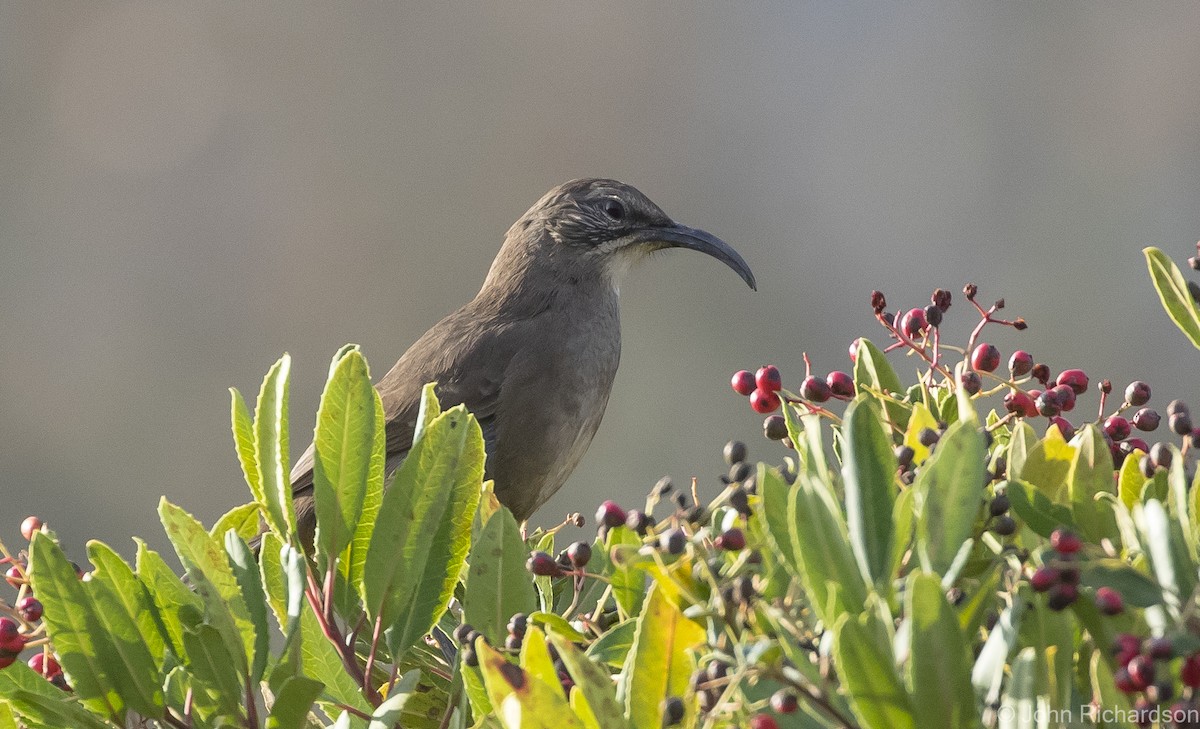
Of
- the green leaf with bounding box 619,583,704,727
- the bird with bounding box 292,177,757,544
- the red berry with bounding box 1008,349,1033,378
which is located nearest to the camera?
the green leaf with bounding box 619,583,704,727

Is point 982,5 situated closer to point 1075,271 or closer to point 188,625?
point 1075,271

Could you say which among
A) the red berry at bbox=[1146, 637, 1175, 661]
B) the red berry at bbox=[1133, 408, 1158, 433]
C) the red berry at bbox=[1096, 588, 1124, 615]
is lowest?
the red berry at bbox=[1146, 637, 1175, 661]

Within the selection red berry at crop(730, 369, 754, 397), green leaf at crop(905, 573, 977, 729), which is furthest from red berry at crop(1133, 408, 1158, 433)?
green leaf at crop(905, 573, 977, 729)

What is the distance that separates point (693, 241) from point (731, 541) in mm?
4200

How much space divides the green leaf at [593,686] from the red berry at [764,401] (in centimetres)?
73

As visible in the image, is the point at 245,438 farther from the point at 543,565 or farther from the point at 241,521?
the point at 543,565

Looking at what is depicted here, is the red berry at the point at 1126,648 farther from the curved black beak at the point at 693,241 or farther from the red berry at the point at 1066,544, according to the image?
the curved black beak at the point at 693,241

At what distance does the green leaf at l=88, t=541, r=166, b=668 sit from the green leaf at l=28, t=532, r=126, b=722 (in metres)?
0.03

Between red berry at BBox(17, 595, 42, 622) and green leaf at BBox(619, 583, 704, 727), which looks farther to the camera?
red berry at BBox(17, 595, 42, 622)

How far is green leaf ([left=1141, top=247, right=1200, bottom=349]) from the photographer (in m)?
1.79

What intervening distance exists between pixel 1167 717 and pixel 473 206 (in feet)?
53.4

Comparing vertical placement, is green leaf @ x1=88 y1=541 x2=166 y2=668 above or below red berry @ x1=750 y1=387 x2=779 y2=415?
below

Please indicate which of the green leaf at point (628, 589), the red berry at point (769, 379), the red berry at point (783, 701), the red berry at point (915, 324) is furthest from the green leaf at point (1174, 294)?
the red berry at point (783, 701)

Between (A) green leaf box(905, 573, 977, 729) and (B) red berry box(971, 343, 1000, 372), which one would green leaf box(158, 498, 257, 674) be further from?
(B) red berry box(971, 343, 1000, 372)
